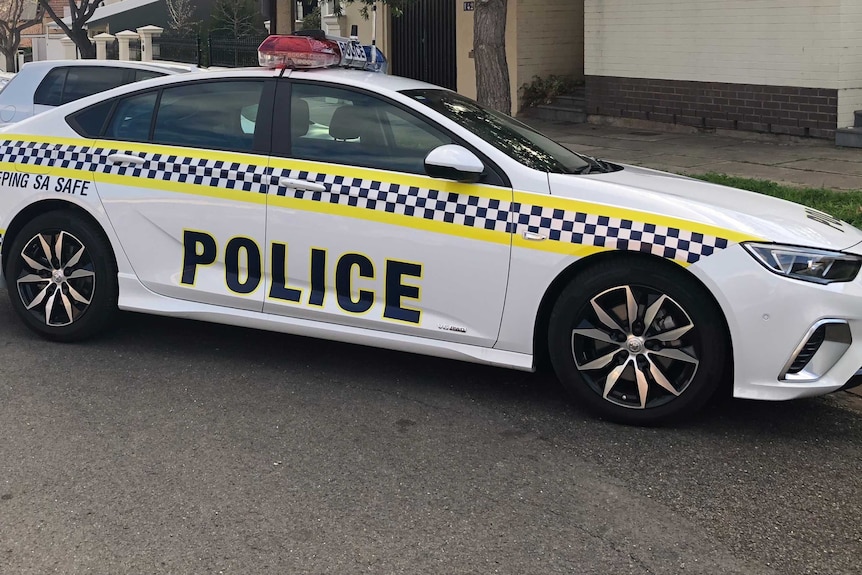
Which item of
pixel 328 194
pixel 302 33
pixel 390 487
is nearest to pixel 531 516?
pixel 390 487

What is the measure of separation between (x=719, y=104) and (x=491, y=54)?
553 cm

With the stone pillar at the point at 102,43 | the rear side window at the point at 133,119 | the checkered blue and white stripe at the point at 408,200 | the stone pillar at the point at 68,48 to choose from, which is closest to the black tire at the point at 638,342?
the checkered blue and white stripe at the point at 408,200

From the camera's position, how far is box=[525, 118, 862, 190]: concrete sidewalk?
11016 mm

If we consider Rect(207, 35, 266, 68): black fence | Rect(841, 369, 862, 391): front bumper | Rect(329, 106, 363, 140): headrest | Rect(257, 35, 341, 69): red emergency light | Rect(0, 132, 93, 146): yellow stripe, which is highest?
Rect(207, 35, 266, 68): black fence

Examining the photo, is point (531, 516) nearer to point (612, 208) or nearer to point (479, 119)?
point (612, 208)

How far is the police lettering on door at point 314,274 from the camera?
504 centimetres

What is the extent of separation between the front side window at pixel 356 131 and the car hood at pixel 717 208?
2.33 ft

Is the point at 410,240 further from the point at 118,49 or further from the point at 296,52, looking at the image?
the point at 118,49

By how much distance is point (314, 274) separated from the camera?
5.22 metres

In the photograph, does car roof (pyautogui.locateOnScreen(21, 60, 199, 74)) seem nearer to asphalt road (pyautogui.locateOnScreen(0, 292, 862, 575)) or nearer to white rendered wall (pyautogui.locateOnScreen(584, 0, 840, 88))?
asphalt road (pyautogui.locateOnScreen(0, 292, 862, 575))

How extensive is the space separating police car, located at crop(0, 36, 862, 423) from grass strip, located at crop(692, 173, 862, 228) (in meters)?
3.61

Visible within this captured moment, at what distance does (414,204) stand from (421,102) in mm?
623

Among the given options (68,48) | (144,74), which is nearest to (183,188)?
(144,74)

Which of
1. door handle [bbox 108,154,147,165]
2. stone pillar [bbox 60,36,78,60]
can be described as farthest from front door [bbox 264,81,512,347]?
stone pillar [bbox 60,36,78,60]
